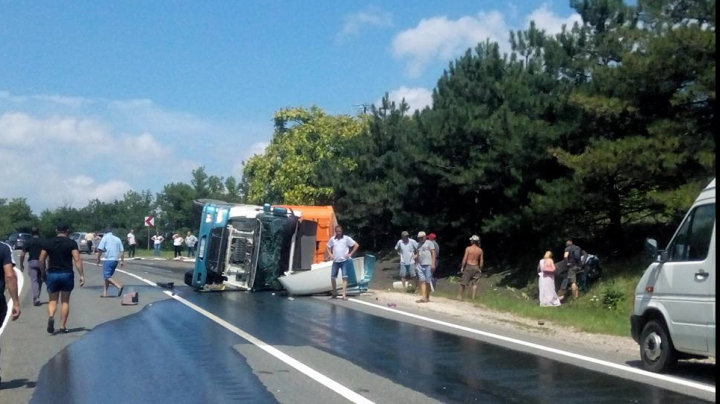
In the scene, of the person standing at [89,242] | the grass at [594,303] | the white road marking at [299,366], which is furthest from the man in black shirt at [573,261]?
the person standing at [89,242]

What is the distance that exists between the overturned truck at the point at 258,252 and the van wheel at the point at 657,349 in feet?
40.4

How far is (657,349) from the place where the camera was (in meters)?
10.8

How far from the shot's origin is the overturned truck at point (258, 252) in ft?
77.3

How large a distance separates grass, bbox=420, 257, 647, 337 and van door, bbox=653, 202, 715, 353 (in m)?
4.22

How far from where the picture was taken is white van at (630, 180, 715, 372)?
996 cm

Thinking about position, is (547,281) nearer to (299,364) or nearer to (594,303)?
(594,303)

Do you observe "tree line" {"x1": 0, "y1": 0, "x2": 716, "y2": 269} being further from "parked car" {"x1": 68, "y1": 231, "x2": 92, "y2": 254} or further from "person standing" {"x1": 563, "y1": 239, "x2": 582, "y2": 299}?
"parked car" {"x1": 68, "y1": 231, "x2": 92, "y2": 254}

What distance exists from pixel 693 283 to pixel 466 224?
2441cm

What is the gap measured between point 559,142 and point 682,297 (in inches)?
700

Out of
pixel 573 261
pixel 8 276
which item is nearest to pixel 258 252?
pixel 573 261

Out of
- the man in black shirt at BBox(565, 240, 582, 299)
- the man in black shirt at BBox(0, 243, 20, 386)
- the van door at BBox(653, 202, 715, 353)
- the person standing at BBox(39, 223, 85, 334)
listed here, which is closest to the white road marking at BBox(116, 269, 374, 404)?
the person standing at BBox(39, 223, 85, 334)

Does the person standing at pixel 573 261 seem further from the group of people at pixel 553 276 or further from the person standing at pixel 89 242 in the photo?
the person standing at pixel 89 242

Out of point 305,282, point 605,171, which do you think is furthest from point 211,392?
point 605,171

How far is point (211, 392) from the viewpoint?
31.3 ft
